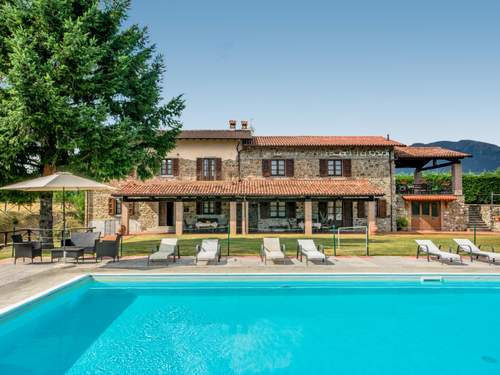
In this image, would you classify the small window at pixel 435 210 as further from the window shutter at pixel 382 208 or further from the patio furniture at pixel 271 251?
the patio furniture at pixel 271 251

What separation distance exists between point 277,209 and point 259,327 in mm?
17822

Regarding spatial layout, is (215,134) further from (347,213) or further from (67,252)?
(67,252)

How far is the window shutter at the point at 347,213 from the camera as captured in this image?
23.7 m

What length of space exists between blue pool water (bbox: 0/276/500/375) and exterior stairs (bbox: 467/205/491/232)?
58.5 ft

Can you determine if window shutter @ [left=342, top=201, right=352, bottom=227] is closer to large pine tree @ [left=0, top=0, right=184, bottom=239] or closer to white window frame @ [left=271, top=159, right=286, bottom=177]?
white window frame @ [left=271, top=159, right=286, bottom=177]

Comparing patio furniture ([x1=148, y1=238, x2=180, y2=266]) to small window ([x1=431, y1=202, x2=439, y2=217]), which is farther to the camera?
small window ([x1=431, y1=202, x2=439, y2=217])

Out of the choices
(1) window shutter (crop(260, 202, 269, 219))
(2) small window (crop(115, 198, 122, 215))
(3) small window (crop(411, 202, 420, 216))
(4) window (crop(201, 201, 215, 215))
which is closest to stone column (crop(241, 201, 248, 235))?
(1) window shutter (crop(260, 202, 269, 219))

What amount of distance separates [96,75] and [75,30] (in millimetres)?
1599

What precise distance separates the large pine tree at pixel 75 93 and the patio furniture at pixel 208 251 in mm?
4762

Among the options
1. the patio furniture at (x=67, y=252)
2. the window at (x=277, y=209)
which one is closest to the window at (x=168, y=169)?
the window at (x=277, y=209)

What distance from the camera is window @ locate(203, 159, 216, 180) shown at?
77.8 ft

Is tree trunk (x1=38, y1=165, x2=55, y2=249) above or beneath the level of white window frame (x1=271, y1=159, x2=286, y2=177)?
beneath

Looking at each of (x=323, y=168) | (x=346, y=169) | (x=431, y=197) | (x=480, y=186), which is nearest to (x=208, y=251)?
(x=323, y=168)

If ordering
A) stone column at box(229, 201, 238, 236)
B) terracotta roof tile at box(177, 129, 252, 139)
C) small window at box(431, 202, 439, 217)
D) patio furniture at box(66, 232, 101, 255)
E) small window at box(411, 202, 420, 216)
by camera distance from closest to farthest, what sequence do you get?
patio furniture at box(66, 232, 101, 255) → stone column at box(229, 201, 238, 236) → terracotta roof tile at box(177, 129, 252, 139) → small window at box(431, 202, 439, 217) → small window at box(411, 202, 420, 216)
